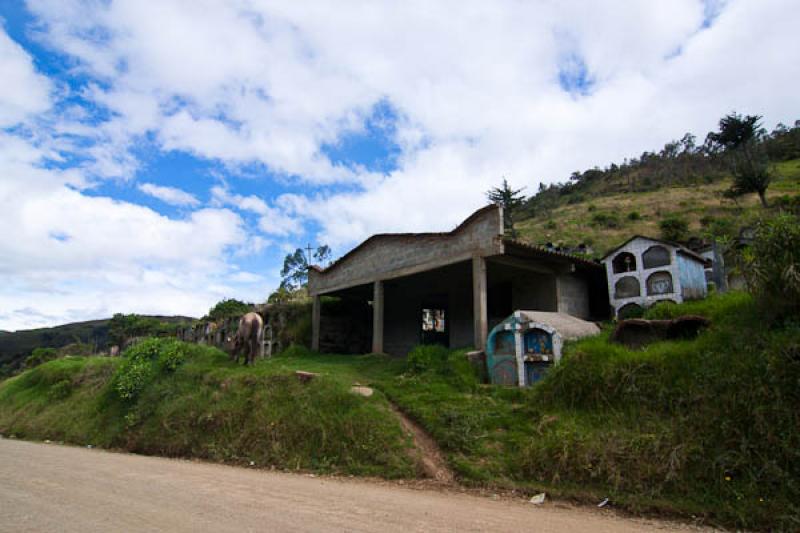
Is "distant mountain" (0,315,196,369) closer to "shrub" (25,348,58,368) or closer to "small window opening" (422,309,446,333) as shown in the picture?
"shrub" (25,348,58,368)

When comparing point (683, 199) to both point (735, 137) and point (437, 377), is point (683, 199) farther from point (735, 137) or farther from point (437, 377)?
point (437, 377)

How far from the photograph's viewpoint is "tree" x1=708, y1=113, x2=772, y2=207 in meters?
32.4

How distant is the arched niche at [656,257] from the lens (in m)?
12.8

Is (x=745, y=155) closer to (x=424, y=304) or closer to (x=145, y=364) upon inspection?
(x=424, y=304)

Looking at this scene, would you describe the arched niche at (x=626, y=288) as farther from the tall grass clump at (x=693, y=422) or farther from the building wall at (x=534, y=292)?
the tall grass clump at (x=693, y=422)

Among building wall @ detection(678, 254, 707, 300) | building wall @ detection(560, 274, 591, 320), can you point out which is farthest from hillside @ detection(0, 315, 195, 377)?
building wall @ detection(678, 254, 707, 300)

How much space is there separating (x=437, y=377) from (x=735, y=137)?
45.4m

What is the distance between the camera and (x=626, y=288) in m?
13.8

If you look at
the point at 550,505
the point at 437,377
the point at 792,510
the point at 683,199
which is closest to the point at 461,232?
the point at 437,377

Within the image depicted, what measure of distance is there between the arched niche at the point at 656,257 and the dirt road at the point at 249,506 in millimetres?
9358

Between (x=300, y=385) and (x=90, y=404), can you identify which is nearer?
(x=300, y=385)

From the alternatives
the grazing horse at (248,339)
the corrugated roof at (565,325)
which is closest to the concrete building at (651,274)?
the corrugated roof at (565,325)

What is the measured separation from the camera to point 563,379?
313 inches

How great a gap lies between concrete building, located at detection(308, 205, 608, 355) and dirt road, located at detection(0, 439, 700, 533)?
676 cm
